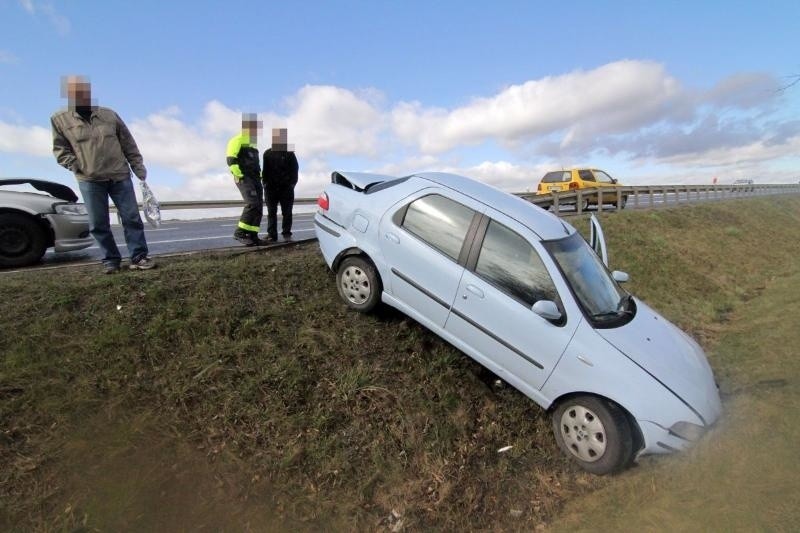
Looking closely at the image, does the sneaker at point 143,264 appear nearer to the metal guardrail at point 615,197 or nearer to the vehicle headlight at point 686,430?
the vehicle headlight at point 686,430

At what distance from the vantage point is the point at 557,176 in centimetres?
1862

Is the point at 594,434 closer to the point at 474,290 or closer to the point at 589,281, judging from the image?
the point at 589,281

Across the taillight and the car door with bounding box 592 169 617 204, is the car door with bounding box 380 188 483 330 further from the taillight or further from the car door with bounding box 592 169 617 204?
the car door with bounding box 592 169 617 204

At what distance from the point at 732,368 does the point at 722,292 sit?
579cm

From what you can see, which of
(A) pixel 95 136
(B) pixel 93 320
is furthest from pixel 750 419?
(A) pixel 95 136

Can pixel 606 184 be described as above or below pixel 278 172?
above

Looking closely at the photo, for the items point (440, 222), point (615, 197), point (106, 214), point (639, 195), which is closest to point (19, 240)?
point (106, 214)

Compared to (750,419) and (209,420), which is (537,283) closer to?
(750,419)

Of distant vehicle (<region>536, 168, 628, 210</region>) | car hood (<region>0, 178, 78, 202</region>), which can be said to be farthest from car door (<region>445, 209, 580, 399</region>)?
distant vehicle (<region>536, 168, 628, 210</region>)

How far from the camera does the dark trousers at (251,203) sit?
579 cm

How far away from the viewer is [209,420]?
3080 mm

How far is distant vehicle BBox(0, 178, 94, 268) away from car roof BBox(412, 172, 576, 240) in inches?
170

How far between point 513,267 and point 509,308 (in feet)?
1.15

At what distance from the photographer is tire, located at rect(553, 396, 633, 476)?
3.17 metres
